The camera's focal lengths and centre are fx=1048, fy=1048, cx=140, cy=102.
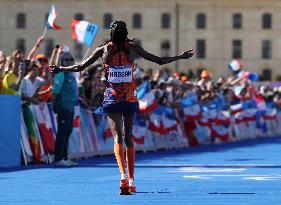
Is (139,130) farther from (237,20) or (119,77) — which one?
(237,20)

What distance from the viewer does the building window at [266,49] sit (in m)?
108

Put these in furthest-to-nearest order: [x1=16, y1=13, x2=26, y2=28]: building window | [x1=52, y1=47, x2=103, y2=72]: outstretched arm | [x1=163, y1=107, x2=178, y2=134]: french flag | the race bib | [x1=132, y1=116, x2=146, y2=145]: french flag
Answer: [x1=16, y1=13, x2=26, y2=28]: building window, [x1=163, y1=107, x2=178, y2=134]: french flag, [x1=132, y1=116, x2=146, y2=145]: french flag, [x1=52, y1=47, x2=103, y2=72]: outstretched arm, the race bib

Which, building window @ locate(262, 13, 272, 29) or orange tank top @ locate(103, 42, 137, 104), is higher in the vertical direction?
building window @ locate(262, 13, 272, 29)

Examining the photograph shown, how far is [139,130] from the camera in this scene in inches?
937

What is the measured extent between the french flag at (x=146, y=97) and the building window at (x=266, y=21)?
276 ft

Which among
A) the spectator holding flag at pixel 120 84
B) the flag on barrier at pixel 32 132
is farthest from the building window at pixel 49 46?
the spectator holding flag at pixel 120 84

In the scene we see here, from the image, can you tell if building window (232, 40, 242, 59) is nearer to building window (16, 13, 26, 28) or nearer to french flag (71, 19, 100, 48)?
building window (16, 13, 26, 28)

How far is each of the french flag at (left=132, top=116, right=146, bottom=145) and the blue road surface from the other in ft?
10.9

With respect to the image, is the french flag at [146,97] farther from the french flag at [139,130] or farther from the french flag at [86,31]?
the french flag at [86,31]

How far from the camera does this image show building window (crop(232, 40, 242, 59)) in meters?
107

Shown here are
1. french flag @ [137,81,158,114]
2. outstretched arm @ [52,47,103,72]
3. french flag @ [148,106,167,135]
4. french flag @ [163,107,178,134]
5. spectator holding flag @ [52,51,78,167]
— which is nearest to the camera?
outstretched arm @ [52,47,103,72]

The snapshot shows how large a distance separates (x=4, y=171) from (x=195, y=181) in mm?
3639

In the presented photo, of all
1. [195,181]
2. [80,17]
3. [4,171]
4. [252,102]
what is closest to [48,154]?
[4,171]

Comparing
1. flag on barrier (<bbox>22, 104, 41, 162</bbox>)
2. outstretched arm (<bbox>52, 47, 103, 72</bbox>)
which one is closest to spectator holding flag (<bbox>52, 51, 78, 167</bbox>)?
flag on barrier (<bbox>22, 104, 41, 162</bbox>)
